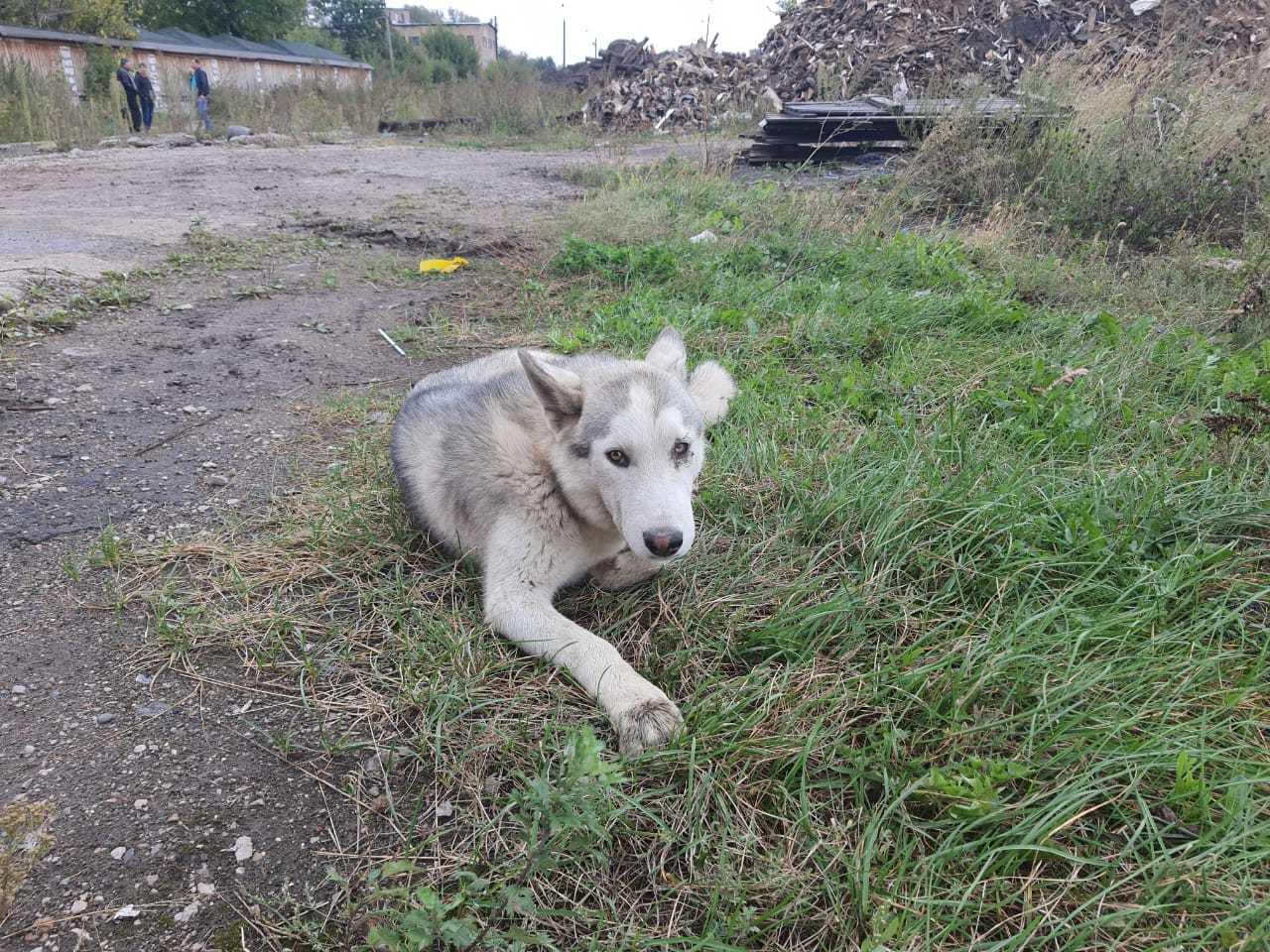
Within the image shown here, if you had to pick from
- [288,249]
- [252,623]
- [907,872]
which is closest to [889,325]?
[907,872]

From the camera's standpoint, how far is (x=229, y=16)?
44938 mm

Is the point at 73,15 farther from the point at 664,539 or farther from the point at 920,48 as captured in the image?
the point at 664,539

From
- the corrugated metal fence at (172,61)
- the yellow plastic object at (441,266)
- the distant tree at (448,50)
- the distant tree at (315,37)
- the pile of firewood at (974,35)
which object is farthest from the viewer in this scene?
the distant tree at (315,37)

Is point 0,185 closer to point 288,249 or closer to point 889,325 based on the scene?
point 288,249

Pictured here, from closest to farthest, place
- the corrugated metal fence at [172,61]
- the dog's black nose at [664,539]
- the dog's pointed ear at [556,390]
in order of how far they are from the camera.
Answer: the dog's black nose at [664,539] → the dog's pointed ear at [556,390] → the corrugated metal fence at [172,61]

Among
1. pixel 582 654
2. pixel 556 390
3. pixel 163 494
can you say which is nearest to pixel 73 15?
pixel 163 494

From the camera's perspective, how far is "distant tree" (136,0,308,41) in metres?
42.7

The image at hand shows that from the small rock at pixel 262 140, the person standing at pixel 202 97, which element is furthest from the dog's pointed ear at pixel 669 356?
the person standing at pixel 202 97

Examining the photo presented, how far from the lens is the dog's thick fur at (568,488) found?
2201 mm

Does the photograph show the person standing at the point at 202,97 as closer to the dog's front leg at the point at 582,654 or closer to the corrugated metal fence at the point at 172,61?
the corrugated metal fence at the point at 172,61

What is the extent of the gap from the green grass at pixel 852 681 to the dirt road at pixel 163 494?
6.3 inches

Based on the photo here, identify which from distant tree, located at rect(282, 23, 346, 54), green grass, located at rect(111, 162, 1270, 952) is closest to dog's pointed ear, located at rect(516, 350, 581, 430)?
green grass, located at rect(111, 162, 1270, 952)

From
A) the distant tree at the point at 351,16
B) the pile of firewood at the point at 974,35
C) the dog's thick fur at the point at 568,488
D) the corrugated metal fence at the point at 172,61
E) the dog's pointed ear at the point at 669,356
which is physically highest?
the distant tree at the point at 351,16

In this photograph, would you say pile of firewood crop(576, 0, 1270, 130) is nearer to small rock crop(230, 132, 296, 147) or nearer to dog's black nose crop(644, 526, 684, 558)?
small rock crop(230, 132, 296, 147)
